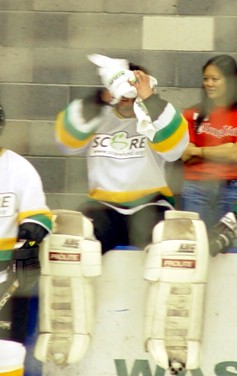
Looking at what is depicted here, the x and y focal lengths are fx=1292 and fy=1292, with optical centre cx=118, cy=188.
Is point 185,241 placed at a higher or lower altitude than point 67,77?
lower

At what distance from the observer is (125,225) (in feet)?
12.0

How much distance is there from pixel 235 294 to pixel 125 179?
17.7 inches

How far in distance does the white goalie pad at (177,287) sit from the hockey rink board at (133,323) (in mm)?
90

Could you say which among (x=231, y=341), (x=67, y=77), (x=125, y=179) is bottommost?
(x=231, y=341)

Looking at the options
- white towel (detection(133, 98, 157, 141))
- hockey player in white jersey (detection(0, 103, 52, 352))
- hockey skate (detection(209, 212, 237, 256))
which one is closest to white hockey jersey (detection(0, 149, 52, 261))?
hockey player in white jersey (detection(0, 103, 52, 352))

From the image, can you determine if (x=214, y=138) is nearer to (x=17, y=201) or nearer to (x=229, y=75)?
(x=229, y=75)

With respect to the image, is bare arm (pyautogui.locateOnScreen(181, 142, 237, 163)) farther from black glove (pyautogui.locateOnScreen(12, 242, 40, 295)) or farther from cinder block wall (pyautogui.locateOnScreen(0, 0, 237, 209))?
black glove (pyautogui.locateOnScreen(12, 242, 40, 295))

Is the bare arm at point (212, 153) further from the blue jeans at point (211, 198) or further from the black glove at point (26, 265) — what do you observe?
the black glove at point (26, 265)

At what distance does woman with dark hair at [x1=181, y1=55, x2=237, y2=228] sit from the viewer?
382cm

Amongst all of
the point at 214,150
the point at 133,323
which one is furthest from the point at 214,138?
the point at 133,323

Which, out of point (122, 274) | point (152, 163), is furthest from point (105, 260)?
point (152, 163)

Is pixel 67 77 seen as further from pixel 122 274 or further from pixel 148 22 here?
pixel 122 274

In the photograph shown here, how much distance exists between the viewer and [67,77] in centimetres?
383

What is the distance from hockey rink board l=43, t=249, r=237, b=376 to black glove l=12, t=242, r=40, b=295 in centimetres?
21
